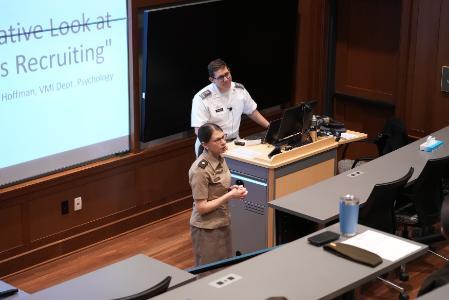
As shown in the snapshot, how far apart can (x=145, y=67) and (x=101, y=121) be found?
60 centimetres

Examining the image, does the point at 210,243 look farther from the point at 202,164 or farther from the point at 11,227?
the point at 11,227

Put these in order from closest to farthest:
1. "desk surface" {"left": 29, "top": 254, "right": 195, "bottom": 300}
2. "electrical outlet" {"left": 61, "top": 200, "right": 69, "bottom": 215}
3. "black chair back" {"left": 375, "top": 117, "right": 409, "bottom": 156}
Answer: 1. "desk surface" {"left": 29, "top": 254, "right": 195, "bottom": 300}
2. "electrical outlet" {"left": 61, "top": 200, "right": 69, "bottom": 215}
3. "black chair back" {"left": 375, "top": 117, "right": 409, "bottom": 156}

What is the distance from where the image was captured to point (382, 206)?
6008 mm

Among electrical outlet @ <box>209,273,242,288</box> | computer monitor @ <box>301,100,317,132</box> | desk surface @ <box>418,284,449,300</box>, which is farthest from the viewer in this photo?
computer monitor @ <box>301,100,317,132</box>

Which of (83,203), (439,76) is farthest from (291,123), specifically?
(439,76)

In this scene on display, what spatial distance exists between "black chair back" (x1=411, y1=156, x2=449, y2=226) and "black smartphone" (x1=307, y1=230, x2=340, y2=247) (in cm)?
193

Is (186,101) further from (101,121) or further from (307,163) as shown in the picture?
(307,163)

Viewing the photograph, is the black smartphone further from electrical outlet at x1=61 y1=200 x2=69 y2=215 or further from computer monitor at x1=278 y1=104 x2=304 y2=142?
electrical outlet at x1=61 y1=200 x2=69 y2=215

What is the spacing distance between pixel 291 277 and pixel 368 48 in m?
5.31

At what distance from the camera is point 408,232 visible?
23.5 ft

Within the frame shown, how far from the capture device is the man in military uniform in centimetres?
696

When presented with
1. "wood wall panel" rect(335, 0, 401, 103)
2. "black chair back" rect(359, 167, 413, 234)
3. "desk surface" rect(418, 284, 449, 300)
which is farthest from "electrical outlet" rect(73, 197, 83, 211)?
"desk surface" rect(418, 284, 449, 300)

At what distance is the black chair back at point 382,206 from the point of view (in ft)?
19.2

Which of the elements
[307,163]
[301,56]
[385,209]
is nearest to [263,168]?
[307,163]
